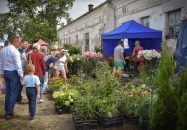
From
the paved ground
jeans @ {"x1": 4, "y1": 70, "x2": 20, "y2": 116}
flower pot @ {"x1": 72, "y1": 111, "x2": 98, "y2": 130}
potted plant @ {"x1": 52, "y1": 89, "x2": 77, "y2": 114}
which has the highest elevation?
jeans @ {"x1": 4, "y1": 70, "x2": 20, "y2": 116}

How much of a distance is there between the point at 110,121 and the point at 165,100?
1.84m

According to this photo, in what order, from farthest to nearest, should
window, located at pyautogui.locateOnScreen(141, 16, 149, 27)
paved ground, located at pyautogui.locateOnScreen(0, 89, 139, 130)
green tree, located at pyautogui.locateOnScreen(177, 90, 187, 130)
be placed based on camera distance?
window, located at pyautogui.locateOnScreen(141, 16, 149, 27) → paved ground, located at pyautogui.locateOnScreen(0, 89, 139, 130) → green tree, located at pyautogui.locateOnScreen(177, 90, 187, 130)

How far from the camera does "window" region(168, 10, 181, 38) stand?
1082 centimetres

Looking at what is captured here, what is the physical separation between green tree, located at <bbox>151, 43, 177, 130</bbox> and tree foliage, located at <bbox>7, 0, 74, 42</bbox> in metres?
29.3

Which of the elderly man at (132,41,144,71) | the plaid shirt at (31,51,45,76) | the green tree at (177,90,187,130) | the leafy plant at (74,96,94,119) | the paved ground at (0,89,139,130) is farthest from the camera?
the elderly man at (132,41,144,71)

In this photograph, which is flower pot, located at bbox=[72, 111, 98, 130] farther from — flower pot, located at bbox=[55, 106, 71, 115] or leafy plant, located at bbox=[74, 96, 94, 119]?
flower pot, located at bbox=[55, 106, 71, 115]

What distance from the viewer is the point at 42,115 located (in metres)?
6.05

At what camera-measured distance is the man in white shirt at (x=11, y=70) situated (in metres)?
5.61

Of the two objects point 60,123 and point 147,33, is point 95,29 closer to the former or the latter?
point 147,33

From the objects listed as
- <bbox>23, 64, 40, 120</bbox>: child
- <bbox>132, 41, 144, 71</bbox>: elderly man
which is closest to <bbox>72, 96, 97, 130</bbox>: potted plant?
<bbox>23, 64, 40, 120</bbox>: child

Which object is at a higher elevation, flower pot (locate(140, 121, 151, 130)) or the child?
the child

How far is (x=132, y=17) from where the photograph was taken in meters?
15.2

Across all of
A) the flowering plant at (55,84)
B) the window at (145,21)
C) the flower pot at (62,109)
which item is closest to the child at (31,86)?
the flower pot at (62,109)

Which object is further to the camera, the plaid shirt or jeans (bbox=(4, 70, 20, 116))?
the plaid shirt
